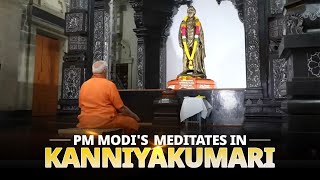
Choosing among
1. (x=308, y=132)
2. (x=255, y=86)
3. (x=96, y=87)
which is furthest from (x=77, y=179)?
(x=255, y=86)

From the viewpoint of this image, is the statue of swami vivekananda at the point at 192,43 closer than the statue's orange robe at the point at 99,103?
No

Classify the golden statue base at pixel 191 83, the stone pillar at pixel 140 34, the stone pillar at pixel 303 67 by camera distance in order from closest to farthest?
the stone pillar at pixel 303 67 < the golden statue base at pixel 191 83 < the stone pillar at pixel 140 34

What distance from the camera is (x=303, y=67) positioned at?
2.72 meters

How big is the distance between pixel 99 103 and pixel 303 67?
1.95 m

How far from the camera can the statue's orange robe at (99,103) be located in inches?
105

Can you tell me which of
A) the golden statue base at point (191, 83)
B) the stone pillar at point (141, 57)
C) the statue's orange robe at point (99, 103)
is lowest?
the statue's orange robe at point (99, 103)

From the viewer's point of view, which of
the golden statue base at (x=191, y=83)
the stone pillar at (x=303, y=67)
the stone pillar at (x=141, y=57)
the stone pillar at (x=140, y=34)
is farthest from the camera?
the stone pillar at (x=140, y=34)

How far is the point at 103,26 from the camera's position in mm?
7102

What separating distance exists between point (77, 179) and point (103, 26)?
616 cm

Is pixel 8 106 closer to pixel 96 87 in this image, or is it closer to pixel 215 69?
pixel 215 69

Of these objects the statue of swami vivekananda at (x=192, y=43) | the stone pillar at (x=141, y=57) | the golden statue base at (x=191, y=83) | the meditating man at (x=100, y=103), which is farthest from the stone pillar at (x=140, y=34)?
the meditating man at (x=100, y=103)

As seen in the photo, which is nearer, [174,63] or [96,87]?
[96,87]

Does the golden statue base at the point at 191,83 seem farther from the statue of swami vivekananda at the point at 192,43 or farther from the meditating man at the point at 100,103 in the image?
the meditating man at the point at 100,103

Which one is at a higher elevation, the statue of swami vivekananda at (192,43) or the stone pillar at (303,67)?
the statue of swami vivekananda at (192,43)
